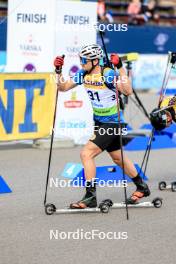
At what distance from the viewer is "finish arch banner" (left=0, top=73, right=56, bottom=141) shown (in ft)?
42.8

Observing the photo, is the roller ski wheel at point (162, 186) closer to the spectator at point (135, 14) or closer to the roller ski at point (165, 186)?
the roller ski at point (165, 186)

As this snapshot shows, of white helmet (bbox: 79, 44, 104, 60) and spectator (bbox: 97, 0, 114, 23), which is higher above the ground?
spectator (bbox: 97, 0, 114, 23)

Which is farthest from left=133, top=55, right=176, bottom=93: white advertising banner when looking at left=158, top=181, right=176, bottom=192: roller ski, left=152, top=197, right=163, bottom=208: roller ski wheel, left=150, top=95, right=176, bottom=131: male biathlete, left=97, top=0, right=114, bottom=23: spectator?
left=152, top=197, right=163, bottom=208: roller ski wheel

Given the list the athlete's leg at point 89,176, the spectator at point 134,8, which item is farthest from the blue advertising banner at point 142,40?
the athlete's leg at point 89,176

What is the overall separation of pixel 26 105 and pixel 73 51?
4.99 feet

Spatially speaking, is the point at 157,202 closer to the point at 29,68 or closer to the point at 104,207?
the point at 104,207

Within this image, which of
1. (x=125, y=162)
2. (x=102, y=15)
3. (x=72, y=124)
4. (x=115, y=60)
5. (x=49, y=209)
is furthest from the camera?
(x=102, y=15)

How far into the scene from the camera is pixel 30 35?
45.4ft

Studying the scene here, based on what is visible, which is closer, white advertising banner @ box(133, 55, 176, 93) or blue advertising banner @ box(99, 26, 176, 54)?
white advertising banner @ box(133, 55, 176, 93)

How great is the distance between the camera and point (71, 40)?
13.9 m

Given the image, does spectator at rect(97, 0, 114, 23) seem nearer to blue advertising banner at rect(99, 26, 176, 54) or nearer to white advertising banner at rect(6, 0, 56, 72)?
blue advertising banner at rect(99, 26, 176, 54)

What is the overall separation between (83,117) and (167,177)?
3.51m

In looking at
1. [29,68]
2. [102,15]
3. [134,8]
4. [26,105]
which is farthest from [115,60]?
[134,8]

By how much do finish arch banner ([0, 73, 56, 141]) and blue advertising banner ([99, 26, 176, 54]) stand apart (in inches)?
482
